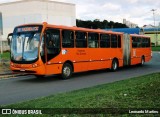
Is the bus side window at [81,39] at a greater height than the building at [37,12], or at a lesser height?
lesser

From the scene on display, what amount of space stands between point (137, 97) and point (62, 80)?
34.8ft

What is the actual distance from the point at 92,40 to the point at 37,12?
69.3m

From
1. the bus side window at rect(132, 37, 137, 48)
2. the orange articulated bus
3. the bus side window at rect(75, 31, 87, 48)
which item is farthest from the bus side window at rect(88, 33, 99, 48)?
the bus side window at rect(132, 37, 137, 48)

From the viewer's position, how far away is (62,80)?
1903 centimetres

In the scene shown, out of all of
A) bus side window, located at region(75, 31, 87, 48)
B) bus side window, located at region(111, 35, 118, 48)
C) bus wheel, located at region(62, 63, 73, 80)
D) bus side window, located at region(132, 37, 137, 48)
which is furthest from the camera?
bus side window, located at region(132, 37, 137, 48)

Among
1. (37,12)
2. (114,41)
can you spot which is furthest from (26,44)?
(37,12)

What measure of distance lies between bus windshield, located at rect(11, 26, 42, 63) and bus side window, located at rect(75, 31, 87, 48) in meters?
3.27

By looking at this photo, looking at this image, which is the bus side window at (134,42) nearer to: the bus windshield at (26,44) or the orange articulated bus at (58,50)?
the orange articulated bus at (58,50)

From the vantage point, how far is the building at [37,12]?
298 feet

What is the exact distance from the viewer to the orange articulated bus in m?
17.9

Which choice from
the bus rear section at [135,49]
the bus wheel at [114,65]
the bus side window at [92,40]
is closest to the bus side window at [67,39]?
the bus side window at [92,40]

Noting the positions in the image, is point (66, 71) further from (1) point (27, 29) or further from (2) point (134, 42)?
(2) point (134, 42)

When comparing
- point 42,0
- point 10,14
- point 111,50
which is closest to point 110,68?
point 111,50

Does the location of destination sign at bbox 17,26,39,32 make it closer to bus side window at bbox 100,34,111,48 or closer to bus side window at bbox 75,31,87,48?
bus side window at bbox 75,31,87,48
